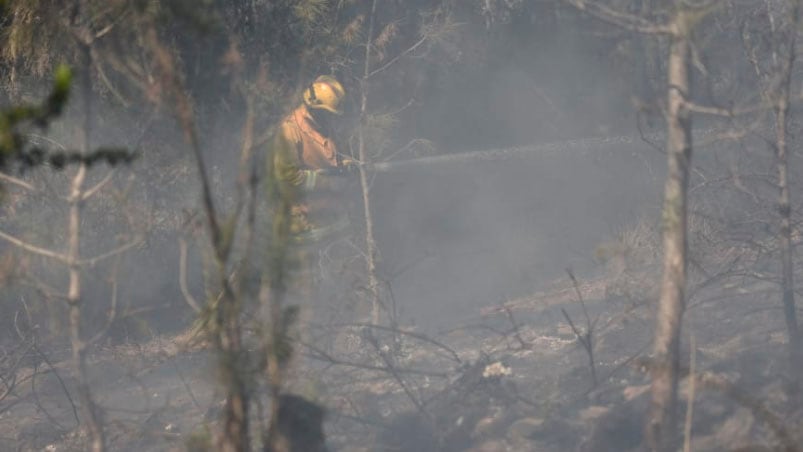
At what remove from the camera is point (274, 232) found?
2.89 metres

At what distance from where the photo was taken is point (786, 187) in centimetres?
545

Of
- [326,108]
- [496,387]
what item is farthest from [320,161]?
[496,387]

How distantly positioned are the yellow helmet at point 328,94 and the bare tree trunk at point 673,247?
4.46 m

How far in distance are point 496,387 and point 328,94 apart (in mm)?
3883

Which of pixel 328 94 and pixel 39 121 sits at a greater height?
pixel 328 94

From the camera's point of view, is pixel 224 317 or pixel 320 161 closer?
pixel 224 317

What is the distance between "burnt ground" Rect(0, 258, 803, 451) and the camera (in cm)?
569

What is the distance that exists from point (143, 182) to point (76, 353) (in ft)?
14.0

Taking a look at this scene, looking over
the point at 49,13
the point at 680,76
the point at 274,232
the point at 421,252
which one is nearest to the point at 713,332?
the point at 680,76

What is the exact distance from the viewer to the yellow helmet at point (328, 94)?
27.5 feet

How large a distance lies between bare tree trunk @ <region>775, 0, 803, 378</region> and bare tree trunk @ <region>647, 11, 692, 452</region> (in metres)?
0.96

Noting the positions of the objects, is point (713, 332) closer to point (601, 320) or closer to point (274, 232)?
point (601, 320)

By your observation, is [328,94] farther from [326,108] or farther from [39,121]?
[39,121]

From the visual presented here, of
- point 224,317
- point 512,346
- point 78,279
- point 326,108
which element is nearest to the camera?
point 224,317
